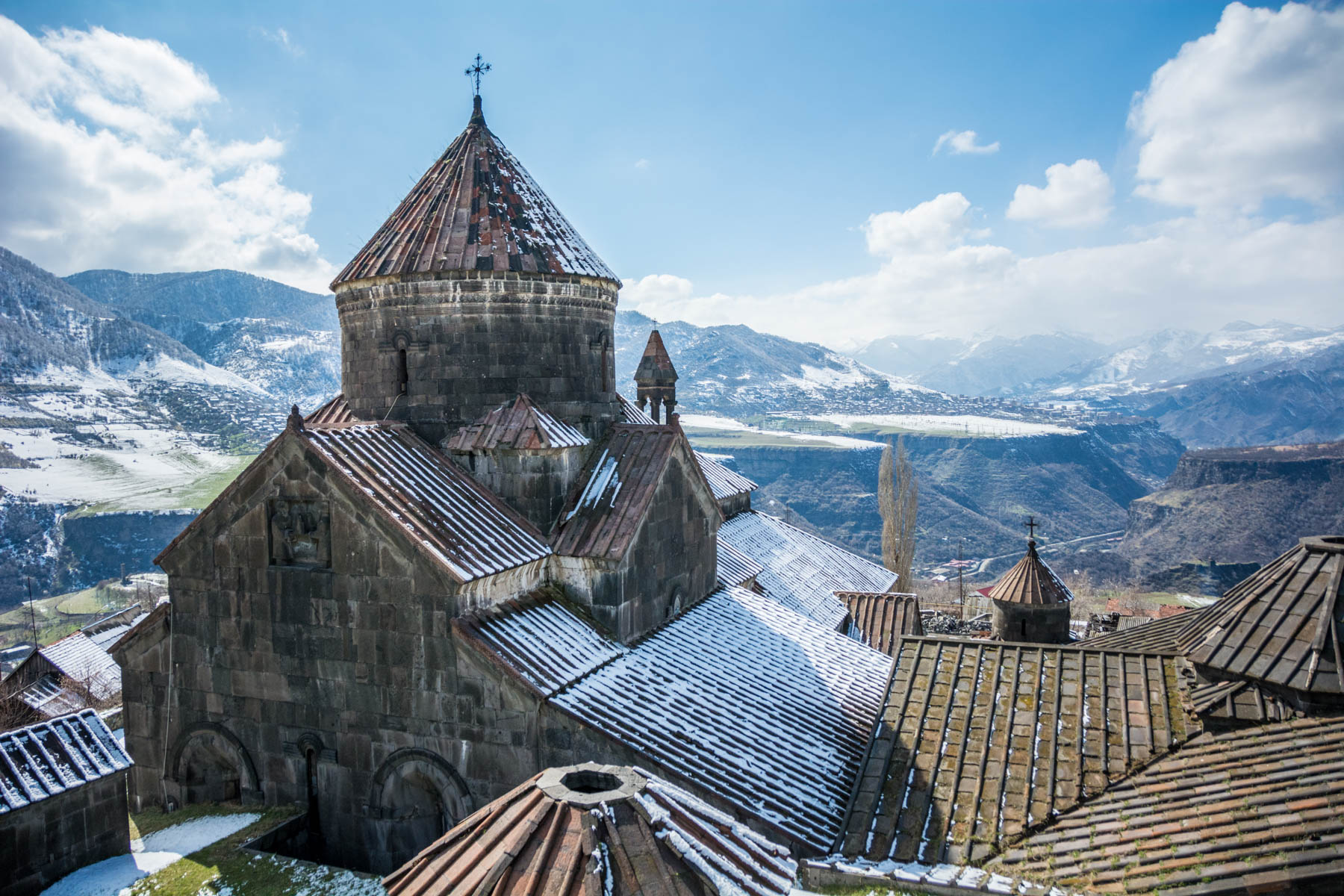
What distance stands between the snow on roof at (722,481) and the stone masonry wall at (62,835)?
626 inches

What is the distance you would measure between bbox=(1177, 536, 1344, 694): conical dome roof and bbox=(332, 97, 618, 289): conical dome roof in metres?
8.76

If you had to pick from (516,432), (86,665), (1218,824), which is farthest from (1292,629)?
(86,665)

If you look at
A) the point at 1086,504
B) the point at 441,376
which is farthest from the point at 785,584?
the point at 1086,504

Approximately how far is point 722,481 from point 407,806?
1598cm

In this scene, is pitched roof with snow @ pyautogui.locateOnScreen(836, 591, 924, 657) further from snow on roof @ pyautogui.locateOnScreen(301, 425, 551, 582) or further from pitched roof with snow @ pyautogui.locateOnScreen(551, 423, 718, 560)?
snow on roof @ pyautogui.locateOnScreen(301, 425, 551, 582)

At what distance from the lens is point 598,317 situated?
12047 mm

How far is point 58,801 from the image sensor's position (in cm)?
764

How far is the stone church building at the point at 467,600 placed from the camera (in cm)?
824

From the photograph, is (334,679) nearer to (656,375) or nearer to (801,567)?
(656,375)

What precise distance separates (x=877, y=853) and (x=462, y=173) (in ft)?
33.4

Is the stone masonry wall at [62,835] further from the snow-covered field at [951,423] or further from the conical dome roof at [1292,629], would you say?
the snow-covered field at [951,423]

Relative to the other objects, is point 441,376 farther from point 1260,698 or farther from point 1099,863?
point 1260,698

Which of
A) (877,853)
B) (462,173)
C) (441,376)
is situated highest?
(462,173)

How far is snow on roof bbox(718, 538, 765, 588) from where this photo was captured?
53.2ft
